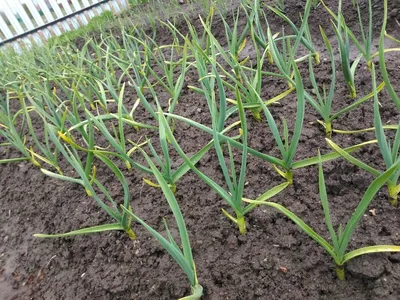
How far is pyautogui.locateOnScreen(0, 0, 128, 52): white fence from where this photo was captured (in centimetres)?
610

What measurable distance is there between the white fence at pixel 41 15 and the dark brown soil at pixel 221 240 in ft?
18.1

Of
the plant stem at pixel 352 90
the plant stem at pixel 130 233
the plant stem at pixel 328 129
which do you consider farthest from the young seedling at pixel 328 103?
the plant stem at pixel 130 233

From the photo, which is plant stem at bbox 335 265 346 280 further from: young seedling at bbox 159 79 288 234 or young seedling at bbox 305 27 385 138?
young seedling at bbox 305 27 385 138

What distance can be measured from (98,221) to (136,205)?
15cm

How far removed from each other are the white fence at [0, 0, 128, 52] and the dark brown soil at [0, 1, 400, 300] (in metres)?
5.50

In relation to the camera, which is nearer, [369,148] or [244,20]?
[369,148]

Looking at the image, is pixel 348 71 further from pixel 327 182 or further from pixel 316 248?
pixel 316 248

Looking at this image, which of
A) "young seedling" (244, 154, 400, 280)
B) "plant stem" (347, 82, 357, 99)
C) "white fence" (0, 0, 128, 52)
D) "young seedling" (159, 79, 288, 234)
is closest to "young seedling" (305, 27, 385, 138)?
"plant stem" (347, 82, 357, 99)

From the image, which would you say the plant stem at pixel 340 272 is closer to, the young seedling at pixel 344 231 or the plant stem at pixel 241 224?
the young seedling at pixel 344 231

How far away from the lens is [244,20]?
2633mm

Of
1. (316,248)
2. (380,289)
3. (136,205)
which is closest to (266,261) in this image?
(316,248)

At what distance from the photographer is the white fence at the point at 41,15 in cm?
610

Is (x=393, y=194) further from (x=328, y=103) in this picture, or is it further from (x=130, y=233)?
(x=130, y=233)

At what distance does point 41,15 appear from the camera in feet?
20.8
